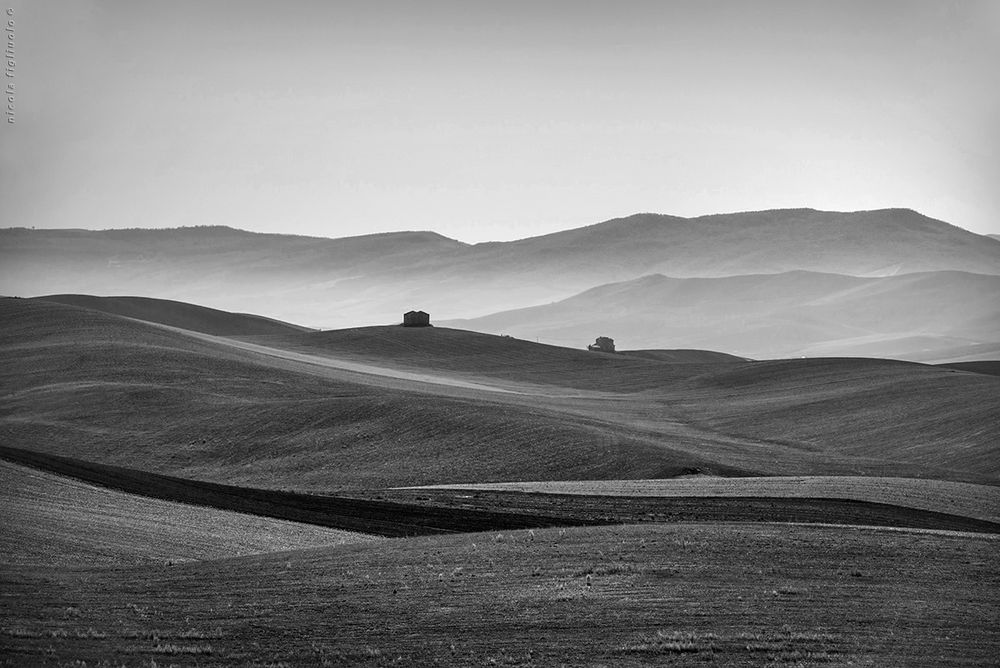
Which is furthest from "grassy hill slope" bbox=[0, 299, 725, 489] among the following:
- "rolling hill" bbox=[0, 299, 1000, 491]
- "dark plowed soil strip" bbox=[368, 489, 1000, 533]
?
"dark plowed soil strip" bbox=[368, 489, 1000, 533]

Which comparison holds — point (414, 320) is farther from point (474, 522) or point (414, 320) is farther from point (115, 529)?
point (115, 529)

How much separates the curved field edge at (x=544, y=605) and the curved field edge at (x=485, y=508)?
5666 mm

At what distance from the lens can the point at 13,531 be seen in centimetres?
2477

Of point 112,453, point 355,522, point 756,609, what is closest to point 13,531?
point 355,522

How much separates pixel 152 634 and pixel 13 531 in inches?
325

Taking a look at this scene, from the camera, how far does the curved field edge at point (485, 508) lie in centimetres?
3041

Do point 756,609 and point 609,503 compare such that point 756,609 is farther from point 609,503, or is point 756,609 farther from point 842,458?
point 842,458

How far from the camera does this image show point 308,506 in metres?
35.6

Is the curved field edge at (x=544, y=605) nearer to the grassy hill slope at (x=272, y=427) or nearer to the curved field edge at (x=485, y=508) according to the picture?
the curved field edge at (x=485, y=508)

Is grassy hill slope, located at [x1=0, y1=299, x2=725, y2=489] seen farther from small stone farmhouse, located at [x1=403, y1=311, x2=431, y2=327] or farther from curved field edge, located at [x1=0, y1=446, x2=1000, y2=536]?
small stone farmhouse, located at [x1=403, y1=311, x2=431, y2=327]

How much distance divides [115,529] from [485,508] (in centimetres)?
948

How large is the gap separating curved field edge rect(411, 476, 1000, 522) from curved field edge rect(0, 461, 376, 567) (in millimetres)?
8586

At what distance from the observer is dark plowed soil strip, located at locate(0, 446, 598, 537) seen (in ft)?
101

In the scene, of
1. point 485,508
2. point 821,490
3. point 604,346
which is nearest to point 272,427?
point 485,508
